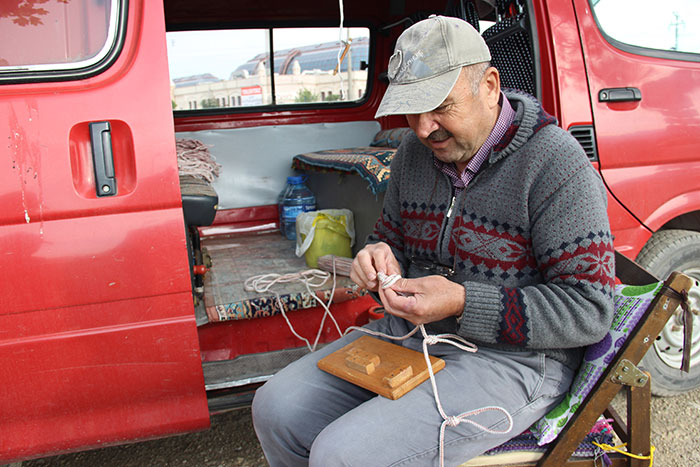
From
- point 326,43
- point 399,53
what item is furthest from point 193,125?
point 399,53

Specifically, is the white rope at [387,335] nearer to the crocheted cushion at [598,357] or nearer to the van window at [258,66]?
the crocheted cushion at [598,357]

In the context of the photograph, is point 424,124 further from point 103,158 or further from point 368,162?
point 368,162

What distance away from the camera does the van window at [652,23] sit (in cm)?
221

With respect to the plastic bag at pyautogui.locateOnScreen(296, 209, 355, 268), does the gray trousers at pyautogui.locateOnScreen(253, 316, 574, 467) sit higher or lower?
lower

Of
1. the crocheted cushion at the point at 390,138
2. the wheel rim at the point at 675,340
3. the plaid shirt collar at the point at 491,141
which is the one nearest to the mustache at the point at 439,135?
the plaid shirt collar at the point at 491,141

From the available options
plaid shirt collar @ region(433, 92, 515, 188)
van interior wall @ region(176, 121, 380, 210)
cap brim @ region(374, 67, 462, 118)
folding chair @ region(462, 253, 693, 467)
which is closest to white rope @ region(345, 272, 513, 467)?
folding chair @ region(462, 253, 693, 467)

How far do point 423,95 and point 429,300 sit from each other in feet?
1.76

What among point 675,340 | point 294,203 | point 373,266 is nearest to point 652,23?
point 675,340

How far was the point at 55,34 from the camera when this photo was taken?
64.3 inches

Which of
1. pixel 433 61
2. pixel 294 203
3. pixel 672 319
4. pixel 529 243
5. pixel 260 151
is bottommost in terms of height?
pixel 672 319

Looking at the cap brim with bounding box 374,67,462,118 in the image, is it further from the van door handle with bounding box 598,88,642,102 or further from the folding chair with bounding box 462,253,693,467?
the van door handle with bounding box 598,88,642,102

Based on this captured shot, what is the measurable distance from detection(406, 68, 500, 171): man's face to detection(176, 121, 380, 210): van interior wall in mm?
2672

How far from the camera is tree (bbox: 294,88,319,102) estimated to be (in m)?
4.04

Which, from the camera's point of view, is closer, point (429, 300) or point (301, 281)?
point (429, 300)
